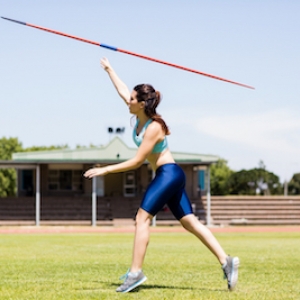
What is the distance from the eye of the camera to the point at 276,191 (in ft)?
296

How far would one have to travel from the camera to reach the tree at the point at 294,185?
340 ft

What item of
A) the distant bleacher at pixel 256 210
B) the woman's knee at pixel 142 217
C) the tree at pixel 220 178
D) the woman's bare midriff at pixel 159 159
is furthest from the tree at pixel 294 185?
the woman's knee at pixel 142 217

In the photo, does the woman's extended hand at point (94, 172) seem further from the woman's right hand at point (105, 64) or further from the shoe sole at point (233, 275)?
the woman's right hand at point (105, 64)

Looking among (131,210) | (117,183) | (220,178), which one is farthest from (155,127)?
(220,178)

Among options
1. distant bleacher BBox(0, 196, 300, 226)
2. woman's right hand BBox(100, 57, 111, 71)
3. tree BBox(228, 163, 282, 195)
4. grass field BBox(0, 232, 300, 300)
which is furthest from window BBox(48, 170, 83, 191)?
woman's right hand BBox(100, 57, 111, 71)

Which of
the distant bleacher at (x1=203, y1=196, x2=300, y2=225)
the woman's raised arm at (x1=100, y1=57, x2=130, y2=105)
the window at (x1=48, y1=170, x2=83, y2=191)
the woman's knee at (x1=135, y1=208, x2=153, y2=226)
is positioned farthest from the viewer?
the window at (x1=48, y1=170, x2=83, y2=191)

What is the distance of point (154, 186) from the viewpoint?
729 centimetres

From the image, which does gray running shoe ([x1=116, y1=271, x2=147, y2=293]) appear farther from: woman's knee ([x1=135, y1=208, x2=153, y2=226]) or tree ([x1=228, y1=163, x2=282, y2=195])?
tree ([x1=228, y1=163, x2=282, y2=195])

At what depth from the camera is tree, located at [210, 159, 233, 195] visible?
79.7 m

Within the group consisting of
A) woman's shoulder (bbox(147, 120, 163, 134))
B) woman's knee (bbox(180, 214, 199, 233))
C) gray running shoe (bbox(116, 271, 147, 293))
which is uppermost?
woman's shoulder (bbox(147, 120, 163, 134))

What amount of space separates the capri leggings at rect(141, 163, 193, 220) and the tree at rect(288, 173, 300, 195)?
9731cm

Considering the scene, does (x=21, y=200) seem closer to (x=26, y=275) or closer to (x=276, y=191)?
(x=26, y=275)

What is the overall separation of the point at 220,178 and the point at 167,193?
3811 inches

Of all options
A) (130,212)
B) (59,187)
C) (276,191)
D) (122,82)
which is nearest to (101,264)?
(122,82)
